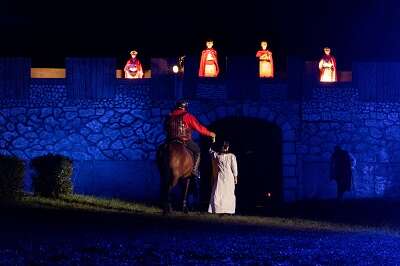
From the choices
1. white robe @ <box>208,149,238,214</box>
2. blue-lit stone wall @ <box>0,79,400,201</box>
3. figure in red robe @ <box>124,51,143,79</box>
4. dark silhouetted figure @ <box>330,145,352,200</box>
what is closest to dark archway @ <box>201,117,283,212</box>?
blue-lit stone wall @ <box>0,79,400,201</box>

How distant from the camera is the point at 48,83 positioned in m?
19.1

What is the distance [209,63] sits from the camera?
19094 millimetres

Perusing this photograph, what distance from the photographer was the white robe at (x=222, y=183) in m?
14.8

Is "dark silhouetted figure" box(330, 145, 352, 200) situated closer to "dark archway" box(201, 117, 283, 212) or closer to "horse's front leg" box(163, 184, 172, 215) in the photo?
"dark archway" box(201, 117, 283, 212)


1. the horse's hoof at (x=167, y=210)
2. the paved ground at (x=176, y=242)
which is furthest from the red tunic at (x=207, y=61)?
the paved ground at (x=176, y=242)

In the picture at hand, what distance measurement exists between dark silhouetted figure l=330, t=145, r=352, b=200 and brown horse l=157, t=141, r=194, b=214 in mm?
6090

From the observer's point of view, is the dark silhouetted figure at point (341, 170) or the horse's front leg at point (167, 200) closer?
the horse's front leg at point (167, 200)

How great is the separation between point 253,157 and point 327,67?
318 cm

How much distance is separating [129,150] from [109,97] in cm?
151

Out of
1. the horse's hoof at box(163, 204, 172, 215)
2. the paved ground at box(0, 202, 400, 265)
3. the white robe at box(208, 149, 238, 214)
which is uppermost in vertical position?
the white robe at box(208, 149, 238, 214)

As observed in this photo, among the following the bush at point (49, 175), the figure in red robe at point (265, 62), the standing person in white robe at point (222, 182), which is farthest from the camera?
the figure in red robe at point (265, 62)

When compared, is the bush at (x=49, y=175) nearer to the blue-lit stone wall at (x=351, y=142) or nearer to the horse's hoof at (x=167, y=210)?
the horse's hoof at (x=167, y=210)

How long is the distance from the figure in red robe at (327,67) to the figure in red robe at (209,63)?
2853 millimetres

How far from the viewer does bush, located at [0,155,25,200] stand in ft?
46.1
